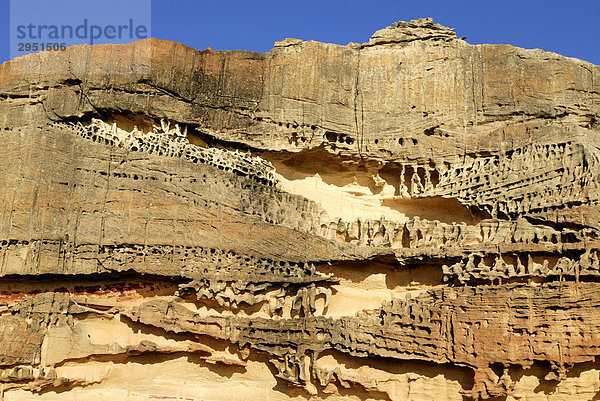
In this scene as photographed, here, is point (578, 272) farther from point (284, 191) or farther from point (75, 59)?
point (75, 59)

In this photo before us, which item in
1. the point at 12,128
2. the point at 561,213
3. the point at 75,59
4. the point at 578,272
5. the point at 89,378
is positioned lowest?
the point at 89,378

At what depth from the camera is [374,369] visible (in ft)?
36.9

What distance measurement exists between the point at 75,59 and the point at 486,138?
7386 mm

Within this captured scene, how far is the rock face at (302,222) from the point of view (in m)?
11.0

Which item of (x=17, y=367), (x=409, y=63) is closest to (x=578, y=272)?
(x=409, y=63)

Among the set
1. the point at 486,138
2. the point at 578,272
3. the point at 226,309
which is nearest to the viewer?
the point at 578,272

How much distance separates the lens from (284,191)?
1265 centimetres

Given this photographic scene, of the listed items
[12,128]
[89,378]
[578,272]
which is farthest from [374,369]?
[12,128]

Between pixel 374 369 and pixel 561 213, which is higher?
pixel 561 213

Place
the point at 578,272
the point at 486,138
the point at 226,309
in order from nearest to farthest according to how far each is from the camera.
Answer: the point at 578,272, the point at 226,309, the point at 486,138

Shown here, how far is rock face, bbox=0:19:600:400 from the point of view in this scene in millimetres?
10969

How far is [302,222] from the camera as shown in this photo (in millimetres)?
12297

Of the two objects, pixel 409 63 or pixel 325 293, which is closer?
pixel 325 293

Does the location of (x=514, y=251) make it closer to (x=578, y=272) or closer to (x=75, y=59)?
(x=578, y=272)
